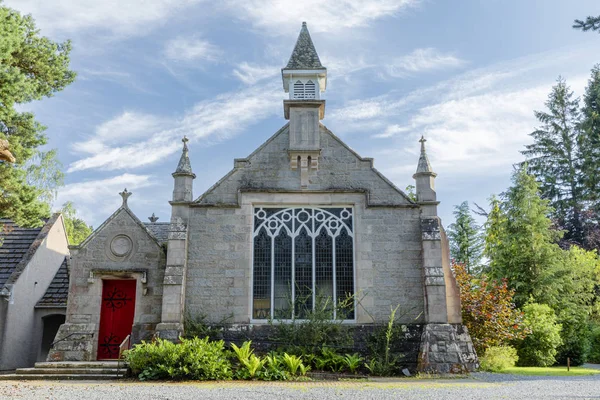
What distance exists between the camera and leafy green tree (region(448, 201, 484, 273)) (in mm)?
38562

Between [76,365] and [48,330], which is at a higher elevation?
[48,330]

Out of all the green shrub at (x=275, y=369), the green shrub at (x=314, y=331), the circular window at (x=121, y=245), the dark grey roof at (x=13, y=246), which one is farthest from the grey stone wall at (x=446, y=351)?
the dark grey roof at (x=13, y=246)

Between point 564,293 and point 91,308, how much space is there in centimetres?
2097

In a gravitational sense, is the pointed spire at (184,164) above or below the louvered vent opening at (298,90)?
below

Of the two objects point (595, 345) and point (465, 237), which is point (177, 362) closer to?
point (595, 345)

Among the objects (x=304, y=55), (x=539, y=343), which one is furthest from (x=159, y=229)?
(x=539, y=343)

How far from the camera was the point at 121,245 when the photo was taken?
15797 mm

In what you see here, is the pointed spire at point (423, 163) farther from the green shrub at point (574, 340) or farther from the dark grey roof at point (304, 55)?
the green shrub at point (574, 340)

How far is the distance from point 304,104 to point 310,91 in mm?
769

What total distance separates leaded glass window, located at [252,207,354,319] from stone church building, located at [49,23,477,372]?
0.03 metres

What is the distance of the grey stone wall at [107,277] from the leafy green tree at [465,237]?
2815 centimetres

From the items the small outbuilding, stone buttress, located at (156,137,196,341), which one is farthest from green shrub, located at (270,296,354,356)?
the small outbuilding

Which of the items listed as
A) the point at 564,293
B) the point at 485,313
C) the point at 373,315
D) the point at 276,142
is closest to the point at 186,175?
the point at 276,142

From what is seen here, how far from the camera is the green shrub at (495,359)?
14930 mm
